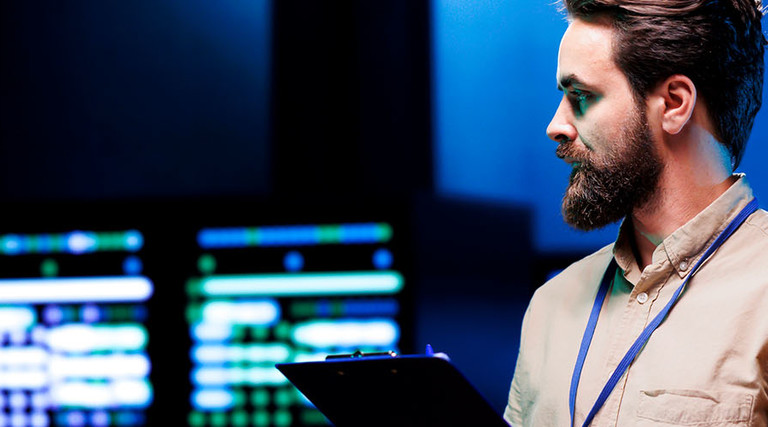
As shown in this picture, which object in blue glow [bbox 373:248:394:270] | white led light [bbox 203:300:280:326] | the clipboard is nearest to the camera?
the clipboard

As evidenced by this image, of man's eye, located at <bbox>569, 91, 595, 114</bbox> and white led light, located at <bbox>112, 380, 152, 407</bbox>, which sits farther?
white led light, located at <bbox>112, 380, 152, 407</bbox>

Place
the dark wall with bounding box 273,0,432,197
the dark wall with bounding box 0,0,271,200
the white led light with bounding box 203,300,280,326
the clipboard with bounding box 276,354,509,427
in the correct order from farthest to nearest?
the dark wall with bounding box 0,0,271,200, the dark wall with bounding box 273,0,432,197, the white led light with bounding box 203,300,280,326, the clipboard with bounding box 276,354,509,427

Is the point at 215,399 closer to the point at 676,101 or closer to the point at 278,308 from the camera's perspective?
the point at 278,308

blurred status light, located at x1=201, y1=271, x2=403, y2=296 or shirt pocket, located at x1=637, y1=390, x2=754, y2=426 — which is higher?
shirt pocket, located at x1=637, y1=390, x2=754, y2=426

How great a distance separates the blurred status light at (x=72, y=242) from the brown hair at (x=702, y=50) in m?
1.84

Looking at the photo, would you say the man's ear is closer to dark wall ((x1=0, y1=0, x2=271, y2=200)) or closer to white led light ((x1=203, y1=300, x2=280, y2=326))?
white led light ((x1=203, y1=300, x2=280, y2=326))

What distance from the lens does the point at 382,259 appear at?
8.29ft

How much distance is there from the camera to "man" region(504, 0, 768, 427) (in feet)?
3.59

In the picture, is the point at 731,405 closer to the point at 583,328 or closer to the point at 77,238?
the point at 583,328

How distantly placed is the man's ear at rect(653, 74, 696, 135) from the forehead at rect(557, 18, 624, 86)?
0.19ft

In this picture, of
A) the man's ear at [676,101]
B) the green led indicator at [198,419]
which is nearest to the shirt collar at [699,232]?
the man's ear at [676,101]

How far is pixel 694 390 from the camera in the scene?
1.07m

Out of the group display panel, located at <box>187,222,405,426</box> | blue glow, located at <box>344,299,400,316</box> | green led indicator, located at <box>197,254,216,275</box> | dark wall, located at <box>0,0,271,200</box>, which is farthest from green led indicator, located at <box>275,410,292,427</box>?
dark wall, located at <box>0,0,271,200</box>

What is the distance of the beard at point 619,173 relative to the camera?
1189 millimetres
